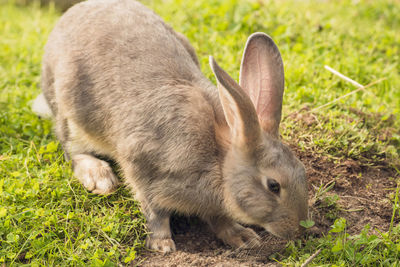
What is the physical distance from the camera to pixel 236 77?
5.39 metres

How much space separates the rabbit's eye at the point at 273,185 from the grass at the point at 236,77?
45 centimetres

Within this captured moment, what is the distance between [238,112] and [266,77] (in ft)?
1.69

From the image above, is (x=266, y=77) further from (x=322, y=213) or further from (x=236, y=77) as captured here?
(x=236, y=77)

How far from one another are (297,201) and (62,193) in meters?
1.90

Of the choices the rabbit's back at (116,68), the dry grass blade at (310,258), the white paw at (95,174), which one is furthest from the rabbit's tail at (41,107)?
the dry grass blade at (310,258)

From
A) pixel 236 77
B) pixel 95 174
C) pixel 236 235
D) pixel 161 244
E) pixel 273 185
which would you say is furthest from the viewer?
pixel 236 77

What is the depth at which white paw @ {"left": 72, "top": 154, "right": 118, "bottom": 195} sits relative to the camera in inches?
166

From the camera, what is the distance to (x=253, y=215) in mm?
3719

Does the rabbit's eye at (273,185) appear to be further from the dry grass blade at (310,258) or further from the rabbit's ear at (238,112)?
the dry grass blade at (310,258)

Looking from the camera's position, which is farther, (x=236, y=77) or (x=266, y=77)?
(x=236, y=77)

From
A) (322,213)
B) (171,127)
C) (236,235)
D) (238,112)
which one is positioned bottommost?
(236,235)

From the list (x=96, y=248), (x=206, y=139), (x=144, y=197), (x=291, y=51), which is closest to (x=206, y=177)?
(x=206, y=139)

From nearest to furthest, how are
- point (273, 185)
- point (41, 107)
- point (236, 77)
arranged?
point (273, 185) → point (41, 107) → point (236, 77)

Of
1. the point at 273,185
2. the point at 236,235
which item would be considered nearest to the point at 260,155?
the point at 273,185
